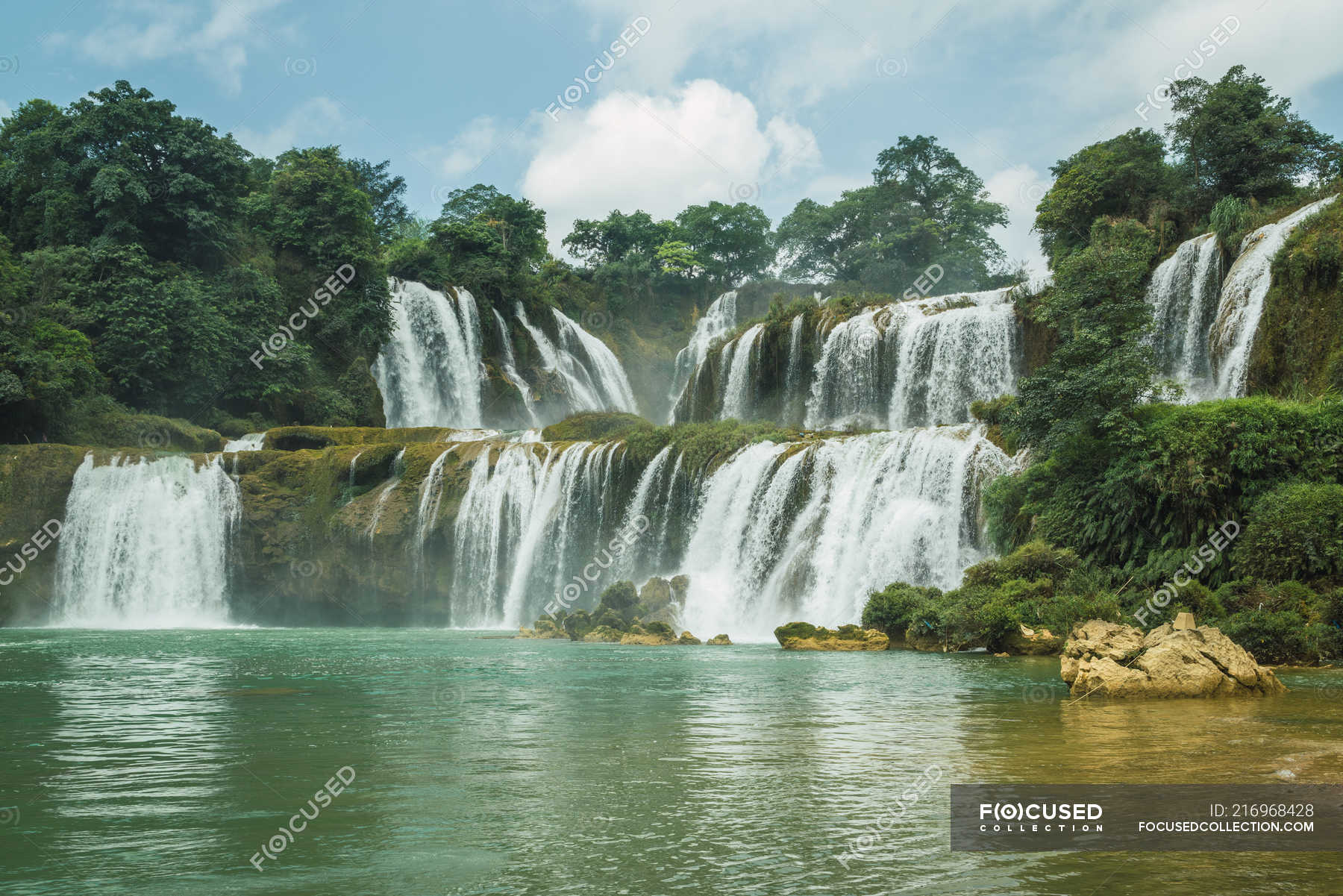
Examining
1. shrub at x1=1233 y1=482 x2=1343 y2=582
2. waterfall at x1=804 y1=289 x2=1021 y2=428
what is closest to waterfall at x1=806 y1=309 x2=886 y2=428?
waterfall at x1=804 y1=289 x2=1021 y2=428

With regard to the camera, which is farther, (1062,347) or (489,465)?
(489,465)

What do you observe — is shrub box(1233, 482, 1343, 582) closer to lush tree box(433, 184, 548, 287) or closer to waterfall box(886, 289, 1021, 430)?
waterfall box(886, 289, 1021, 430)

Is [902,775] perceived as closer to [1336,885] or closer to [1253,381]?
[1336,885]

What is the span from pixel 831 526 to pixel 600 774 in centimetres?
1797

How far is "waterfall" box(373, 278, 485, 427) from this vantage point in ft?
154

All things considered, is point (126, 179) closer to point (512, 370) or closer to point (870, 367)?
point (512, 370)

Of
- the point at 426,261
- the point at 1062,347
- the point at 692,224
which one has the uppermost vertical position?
the point at 692,224

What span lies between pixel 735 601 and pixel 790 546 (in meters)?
2.01

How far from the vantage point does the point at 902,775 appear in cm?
727

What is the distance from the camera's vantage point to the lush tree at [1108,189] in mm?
35750

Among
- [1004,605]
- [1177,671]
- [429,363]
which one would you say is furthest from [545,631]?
[429,363]

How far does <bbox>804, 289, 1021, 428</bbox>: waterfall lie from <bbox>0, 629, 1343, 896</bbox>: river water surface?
19244 millimetres

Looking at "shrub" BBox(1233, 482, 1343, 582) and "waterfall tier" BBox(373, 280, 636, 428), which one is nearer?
"shrub" BBox(1233, 482, 1343, 582)

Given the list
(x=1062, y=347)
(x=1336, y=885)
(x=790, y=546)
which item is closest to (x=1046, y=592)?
(x=1062, y=347)
